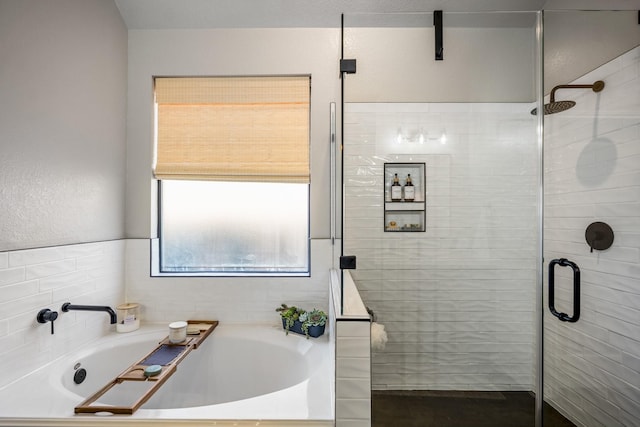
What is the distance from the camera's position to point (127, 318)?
192 centimetres

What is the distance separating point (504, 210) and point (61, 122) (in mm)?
2264

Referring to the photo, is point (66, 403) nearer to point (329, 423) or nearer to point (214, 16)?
point (329, 423)

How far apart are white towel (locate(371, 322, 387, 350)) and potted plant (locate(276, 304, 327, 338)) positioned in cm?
46

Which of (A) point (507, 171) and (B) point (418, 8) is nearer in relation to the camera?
(A) point (507, 171)

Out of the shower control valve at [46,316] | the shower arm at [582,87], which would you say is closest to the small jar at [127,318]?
the shower control valve at [46,316]

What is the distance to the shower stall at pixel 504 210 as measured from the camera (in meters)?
1.38

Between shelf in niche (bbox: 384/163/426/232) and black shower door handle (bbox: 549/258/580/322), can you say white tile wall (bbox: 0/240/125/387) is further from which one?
black shower door handle (bbox: 549/258/580/322)

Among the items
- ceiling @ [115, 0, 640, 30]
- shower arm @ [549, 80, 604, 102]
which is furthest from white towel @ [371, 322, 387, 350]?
ceiling @ [115, 0, 640, 30]

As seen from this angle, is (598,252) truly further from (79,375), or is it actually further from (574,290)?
(79,375)

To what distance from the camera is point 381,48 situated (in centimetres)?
179

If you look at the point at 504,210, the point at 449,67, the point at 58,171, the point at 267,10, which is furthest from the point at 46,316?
the point at 449,67

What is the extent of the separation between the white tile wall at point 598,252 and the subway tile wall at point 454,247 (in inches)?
4.3

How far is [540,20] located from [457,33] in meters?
0.37

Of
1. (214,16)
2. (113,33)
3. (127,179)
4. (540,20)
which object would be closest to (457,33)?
(540,20)
